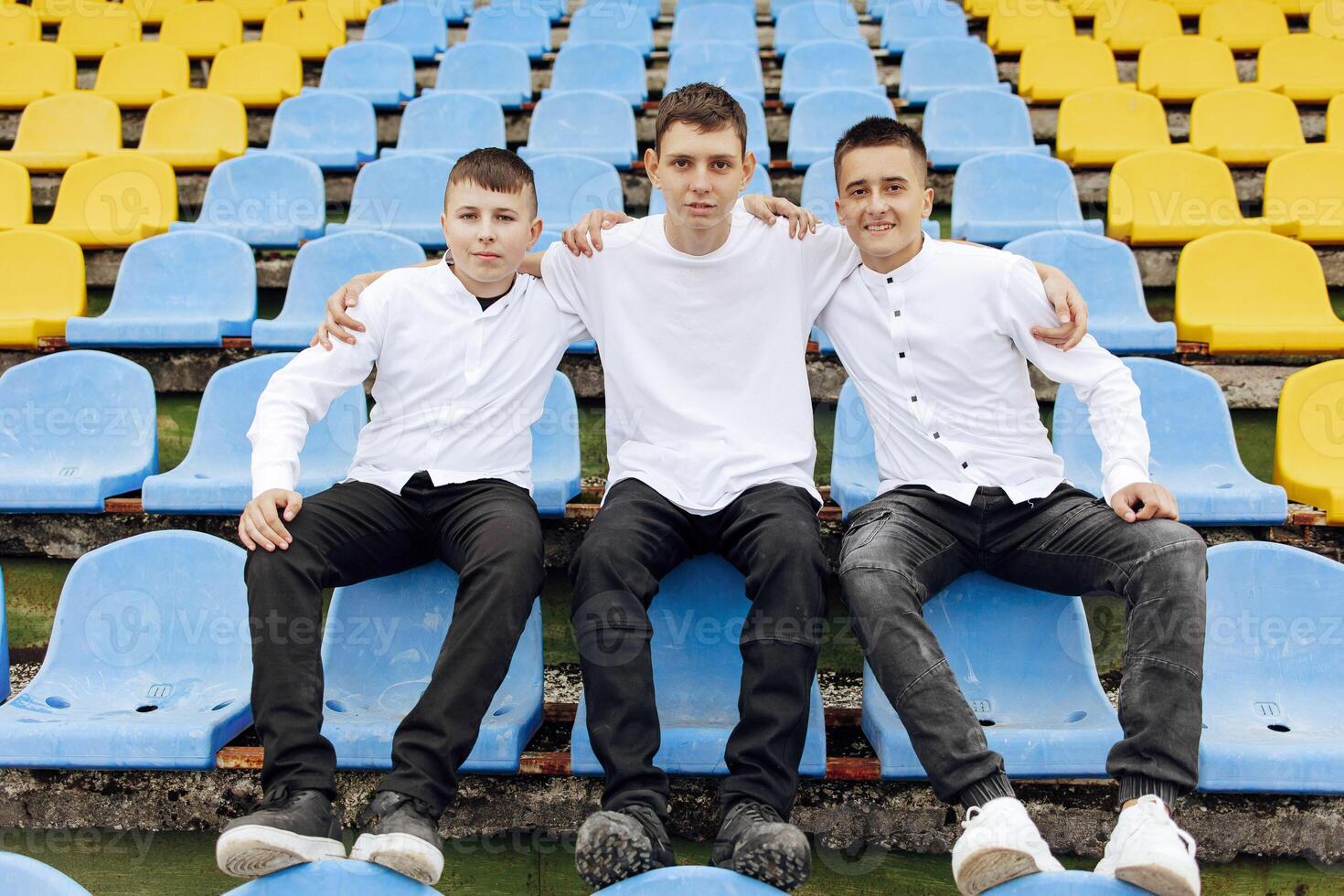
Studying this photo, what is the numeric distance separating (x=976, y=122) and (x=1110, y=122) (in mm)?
499

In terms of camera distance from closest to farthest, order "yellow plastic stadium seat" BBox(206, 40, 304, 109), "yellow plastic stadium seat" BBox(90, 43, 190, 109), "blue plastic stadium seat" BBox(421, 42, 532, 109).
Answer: "blue plastic stadium seat" BBox(421, 42, 532, 109), "yellow plastic stadium seat" BBox(206, 40, 304, 109), "yellow plastic stadium seat" BBox(90, 43, 190, 109)

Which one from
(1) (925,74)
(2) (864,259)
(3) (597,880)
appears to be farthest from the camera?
(1) (925,74)

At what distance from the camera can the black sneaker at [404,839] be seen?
4.05ft

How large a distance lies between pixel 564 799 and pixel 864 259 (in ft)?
3.64

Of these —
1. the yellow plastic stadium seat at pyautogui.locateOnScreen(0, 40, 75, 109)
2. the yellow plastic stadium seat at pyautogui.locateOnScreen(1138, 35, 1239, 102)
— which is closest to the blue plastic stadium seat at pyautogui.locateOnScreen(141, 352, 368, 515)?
the yellow plastic stadium seat at pyautogui.locateOnScreen(0, 40, 75, 109)

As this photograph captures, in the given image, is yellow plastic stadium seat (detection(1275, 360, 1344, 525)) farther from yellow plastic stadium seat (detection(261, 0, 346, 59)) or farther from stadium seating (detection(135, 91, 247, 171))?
yellow plastic stadium seat (detection(261, 0, 346, 59))

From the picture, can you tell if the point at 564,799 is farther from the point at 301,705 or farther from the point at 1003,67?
the point at 1003,67

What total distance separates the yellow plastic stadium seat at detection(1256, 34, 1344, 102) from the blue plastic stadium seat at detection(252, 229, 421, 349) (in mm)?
3590

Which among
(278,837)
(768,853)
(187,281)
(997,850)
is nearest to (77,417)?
(187,281)

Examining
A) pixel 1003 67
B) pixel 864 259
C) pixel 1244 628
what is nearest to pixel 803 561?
pixel 864 259

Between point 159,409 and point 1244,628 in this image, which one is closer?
point 1244,628

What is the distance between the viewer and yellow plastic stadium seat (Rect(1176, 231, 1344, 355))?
2760 millimetres

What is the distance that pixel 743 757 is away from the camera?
1423 millimetres

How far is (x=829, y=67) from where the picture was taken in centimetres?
439
